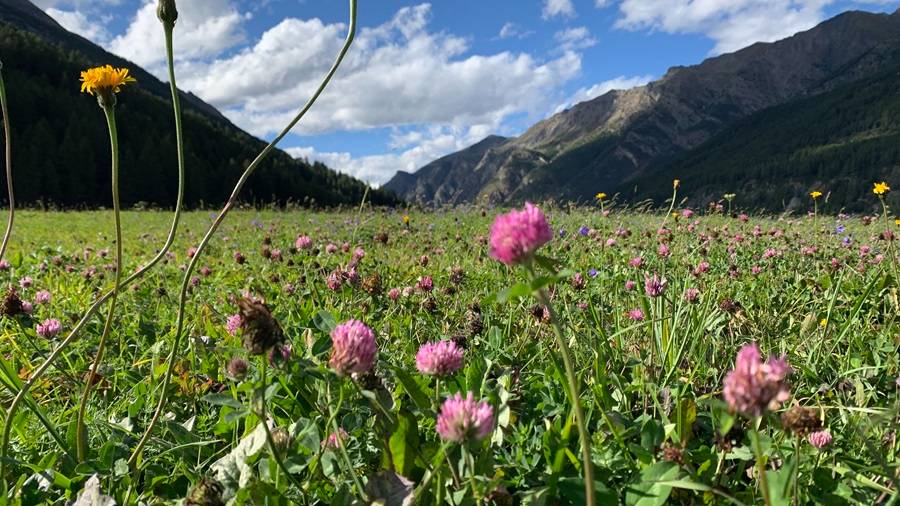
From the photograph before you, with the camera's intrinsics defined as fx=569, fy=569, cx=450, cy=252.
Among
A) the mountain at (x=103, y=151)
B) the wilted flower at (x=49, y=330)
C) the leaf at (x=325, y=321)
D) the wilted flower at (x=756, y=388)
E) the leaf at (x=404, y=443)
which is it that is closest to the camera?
the wilted flower at (x=756, y=388)

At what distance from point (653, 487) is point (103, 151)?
95.2 metres

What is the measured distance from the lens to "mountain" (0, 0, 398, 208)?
235ft

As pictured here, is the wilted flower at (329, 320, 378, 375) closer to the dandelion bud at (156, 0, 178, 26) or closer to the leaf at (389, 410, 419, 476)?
the leaf at (389, 410, 419, 476)

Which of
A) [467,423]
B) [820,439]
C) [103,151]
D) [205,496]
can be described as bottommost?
[820,439]

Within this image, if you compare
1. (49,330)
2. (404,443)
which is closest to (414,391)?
(404,443)

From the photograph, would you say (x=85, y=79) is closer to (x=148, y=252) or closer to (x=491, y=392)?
(x=491, y=392)

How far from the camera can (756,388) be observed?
796 millimetres

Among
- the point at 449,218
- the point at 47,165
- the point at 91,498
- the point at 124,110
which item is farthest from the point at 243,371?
the point at 124,110

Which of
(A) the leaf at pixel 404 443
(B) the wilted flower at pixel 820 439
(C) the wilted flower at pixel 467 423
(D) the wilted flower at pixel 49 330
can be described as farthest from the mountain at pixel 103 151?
(C) the wilted flower at pixel 467 423

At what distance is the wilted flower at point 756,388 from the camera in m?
0.79

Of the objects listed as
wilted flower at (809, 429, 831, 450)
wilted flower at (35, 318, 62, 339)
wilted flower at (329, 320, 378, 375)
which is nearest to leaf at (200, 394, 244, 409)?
wilted flower at (329, 320, 378, 375)

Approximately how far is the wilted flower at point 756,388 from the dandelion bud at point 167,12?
4.38 ft

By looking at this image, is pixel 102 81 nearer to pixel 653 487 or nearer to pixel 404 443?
pixel 404 443

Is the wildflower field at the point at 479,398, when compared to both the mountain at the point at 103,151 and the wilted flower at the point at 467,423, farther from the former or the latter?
the mountain at the point at 103,151
